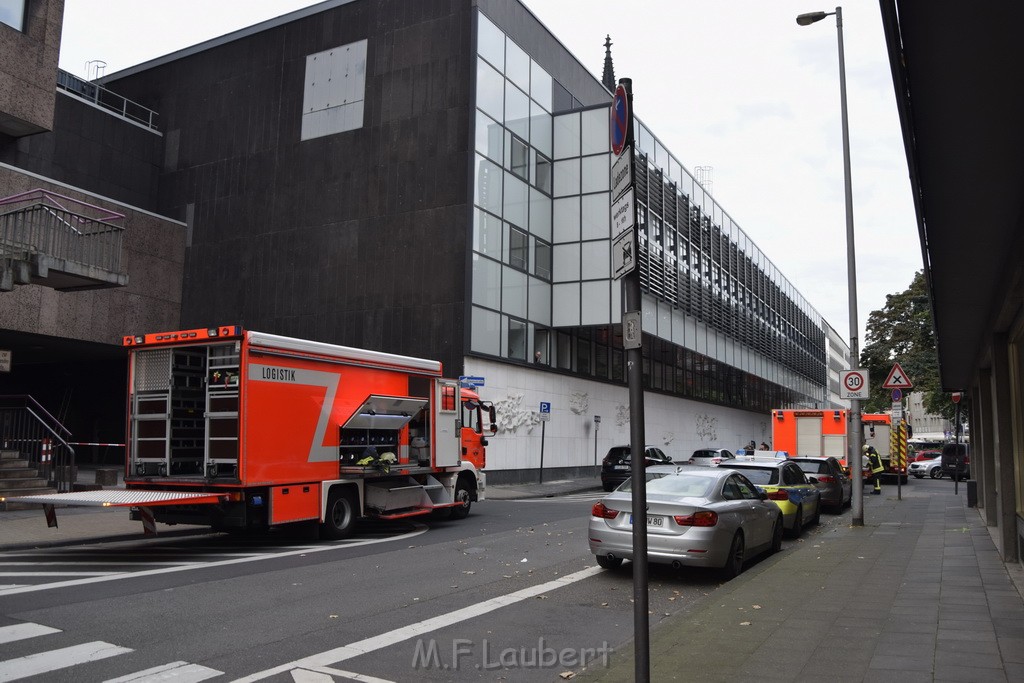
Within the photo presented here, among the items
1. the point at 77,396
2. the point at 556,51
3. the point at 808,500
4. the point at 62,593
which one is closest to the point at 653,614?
the point at 62,593

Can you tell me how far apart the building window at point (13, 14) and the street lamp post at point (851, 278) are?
20890mm

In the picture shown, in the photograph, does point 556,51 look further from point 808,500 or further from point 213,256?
point 808,500

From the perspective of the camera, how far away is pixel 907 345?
2215 inches

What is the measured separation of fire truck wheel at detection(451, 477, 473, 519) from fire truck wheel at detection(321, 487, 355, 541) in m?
3.42

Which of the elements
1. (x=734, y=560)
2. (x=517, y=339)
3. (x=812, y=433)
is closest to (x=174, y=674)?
(x=734, y=560)

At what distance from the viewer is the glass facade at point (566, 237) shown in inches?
1152

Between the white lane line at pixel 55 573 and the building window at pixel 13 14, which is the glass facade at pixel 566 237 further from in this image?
the white lane line at pixel 55 573

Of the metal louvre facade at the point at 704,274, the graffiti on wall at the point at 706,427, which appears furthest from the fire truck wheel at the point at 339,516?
the graffiti on wall at the point at 706,427

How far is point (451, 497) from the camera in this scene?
17.0 meters

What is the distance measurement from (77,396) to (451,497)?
27.1 meters

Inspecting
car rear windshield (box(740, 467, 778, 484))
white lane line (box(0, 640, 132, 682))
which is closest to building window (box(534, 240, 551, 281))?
car rear windshield (box(740, 467, 778, 484))

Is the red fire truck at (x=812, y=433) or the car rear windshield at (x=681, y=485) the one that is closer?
the car rear windshield at (x=681, y=485)

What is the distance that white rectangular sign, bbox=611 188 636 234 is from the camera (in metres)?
4.36

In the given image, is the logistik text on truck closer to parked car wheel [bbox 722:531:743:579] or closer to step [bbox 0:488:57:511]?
step [bbox 0:488:57:511]
